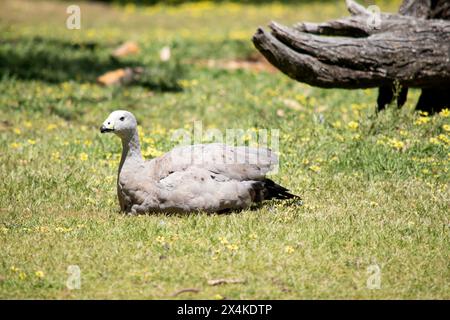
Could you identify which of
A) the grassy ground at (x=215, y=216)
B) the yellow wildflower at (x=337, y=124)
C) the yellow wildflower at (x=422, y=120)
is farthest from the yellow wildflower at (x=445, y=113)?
the yellow wildflower at (x=337, y=124)

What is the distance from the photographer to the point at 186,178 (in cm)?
648

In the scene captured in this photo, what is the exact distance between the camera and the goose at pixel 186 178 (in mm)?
6508

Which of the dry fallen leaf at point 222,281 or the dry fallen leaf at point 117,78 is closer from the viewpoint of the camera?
the dry fallen leaf at point 222,281

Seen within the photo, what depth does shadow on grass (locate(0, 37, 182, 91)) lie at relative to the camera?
11.8 m

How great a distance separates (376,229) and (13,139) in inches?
181

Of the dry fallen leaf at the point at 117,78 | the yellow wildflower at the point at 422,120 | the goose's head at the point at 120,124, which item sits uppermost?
the goose's head at the point at 120,124

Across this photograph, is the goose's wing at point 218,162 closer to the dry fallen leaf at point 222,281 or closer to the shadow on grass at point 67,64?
the dry fallen leaf at point 222,281

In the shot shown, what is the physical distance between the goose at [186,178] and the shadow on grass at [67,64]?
4.98 meters

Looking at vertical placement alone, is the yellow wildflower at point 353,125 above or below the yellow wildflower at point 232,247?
above

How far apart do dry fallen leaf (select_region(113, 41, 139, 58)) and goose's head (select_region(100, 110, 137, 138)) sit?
23.4ft

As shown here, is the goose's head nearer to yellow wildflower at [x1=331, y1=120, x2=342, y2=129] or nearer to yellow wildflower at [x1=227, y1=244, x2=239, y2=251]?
yellow wildflower at [x1=227, y1=244, x2=239, y2=251]

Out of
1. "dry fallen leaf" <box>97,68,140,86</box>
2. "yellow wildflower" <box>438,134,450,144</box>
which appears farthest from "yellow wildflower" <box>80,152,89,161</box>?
"yellow wildflower" <box>438,134,450,144</box>

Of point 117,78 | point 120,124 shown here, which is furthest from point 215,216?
point 117,78

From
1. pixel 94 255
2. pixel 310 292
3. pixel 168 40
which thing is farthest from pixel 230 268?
pixel 168 40
